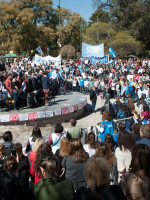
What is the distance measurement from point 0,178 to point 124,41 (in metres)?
32.6

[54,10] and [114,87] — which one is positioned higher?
[54,10]

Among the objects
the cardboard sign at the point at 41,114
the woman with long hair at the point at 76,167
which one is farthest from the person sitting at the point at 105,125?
the cardboard sign at the point at 41,114

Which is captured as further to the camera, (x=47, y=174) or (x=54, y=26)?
(x=54, y=26)

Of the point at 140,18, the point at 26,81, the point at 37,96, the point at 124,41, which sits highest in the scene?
the point at 140,18

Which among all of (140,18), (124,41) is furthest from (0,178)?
(140,18)

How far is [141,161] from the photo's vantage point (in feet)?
A: 9.52

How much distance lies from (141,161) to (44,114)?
8.43 meters

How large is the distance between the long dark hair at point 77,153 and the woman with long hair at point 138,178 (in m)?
1.12

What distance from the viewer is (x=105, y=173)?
278 cm

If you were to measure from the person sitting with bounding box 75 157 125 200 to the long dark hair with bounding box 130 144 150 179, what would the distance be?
360 mm

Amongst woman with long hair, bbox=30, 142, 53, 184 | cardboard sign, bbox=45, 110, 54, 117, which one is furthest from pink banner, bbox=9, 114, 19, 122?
woman with long hair, bbox=30, 142, 53, 184

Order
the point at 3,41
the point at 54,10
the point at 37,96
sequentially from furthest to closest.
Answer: the point at 54,10 < the point at 3,41 < the point at 37,96

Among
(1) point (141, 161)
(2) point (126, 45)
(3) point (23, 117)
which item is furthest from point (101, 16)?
(1) point (141, 161)

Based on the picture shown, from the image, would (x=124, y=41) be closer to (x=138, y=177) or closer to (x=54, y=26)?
(x=54, y=26)
